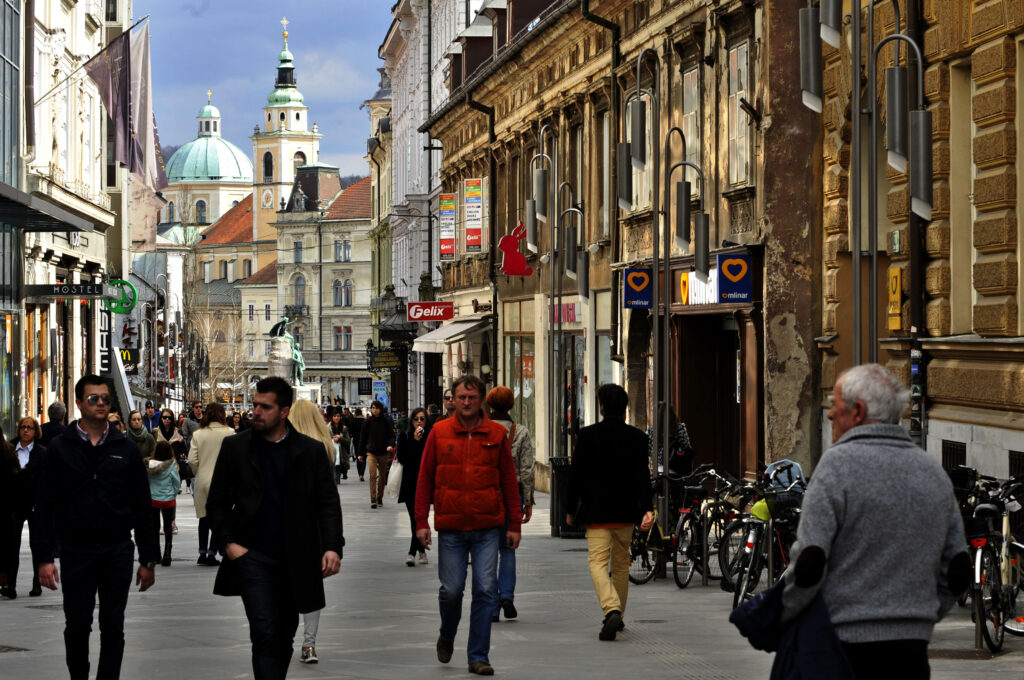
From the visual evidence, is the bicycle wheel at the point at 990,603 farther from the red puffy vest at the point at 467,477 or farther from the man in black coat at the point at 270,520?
the man in black coat at the point at 270,520

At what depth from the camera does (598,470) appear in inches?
499

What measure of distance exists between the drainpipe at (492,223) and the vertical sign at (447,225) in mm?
2909

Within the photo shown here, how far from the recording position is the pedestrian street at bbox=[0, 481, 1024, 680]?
1107cm

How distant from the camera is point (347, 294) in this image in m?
171

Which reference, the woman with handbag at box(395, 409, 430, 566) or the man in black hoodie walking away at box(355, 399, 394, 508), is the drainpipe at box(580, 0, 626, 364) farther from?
the woman with handbag at box(395, 409, 430, 566)

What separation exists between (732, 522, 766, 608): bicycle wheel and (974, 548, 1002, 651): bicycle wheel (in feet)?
7.53

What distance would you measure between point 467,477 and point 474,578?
2.04 feet

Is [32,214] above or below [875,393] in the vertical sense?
above

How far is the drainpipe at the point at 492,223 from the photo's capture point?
42.0 m

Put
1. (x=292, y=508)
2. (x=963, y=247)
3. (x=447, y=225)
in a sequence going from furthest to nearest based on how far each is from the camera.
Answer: (x=447, y=225), (x=963, y=247), (x=292, y=508)

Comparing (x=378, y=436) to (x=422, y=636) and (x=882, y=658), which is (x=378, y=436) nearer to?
(x=422, y=636)

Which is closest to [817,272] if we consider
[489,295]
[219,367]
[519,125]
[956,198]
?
[956,198]

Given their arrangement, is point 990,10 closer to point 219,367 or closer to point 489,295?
point 489,295

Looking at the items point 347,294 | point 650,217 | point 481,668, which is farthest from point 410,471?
point 347,294
